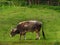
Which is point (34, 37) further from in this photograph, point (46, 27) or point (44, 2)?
point (44, 2)

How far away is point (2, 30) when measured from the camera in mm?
36531

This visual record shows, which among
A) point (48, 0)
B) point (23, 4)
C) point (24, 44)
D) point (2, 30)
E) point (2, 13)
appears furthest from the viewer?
point (48, 0)

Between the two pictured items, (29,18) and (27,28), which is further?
(29,18)

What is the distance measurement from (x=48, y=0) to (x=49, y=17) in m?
20.7

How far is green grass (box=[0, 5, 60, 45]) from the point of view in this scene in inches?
1191

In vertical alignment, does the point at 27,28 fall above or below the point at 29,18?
above

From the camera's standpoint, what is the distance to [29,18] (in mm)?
44531

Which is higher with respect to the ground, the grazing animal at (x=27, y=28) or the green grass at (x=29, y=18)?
the grazing animal at (x=27, y=28)

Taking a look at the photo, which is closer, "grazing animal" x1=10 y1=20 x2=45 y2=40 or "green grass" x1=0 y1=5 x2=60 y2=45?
"green grass" x1=0 y1=5 x2=60 y2=45

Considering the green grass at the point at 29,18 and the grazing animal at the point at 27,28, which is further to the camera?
the grazing animal at the point at 27,28

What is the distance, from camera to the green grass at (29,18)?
30.3m

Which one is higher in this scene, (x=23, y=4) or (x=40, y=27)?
(x=40, y=27)

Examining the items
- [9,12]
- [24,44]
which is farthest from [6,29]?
[9,12]

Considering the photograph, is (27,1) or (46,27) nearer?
(46,27)
